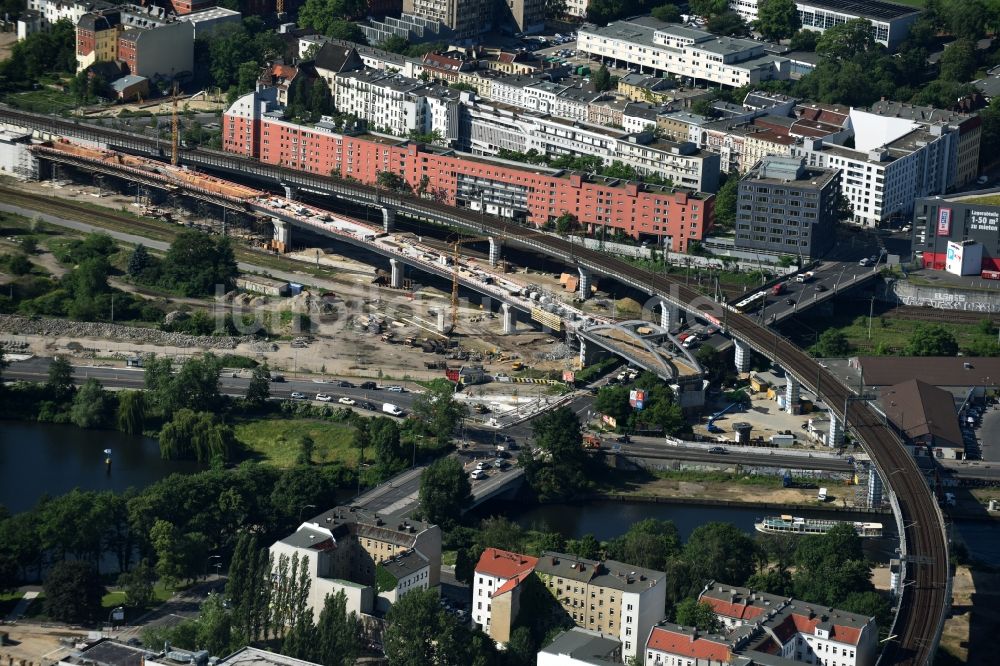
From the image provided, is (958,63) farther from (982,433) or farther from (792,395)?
(982,433)

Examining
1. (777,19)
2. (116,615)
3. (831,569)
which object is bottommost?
(116,615)

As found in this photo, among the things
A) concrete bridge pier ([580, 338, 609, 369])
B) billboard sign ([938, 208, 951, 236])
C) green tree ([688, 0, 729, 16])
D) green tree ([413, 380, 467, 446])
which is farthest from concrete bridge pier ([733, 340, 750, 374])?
green tree ([688, 0, 729, 16])

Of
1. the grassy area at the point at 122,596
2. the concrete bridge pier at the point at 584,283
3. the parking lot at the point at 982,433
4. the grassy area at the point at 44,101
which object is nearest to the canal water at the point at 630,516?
the parking lot at the point at 982,433

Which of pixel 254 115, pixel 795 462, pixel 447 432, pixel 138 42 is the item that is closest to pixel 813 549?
pixel 795 462

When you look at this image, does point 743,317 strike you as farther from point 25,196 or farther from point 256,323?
point 25,196

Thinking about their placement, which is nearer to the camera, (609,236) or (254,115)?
(609,236)

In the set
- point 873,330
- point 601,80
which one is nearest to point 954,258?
point 873,330
